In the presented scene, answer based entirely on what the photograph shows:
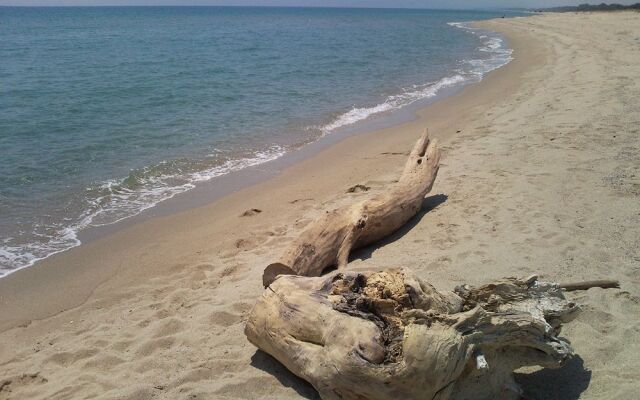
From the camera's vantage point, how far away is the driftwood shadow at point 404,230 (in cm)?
539

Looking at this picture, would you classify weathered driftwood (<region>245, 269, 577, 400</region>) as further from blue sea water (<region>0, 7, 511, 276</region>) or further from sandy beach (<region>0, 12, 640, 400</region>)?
blue sea water (<region>0, 7, 511, 276</region>)

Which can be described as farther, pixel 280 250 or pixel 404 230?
pixel 404 230

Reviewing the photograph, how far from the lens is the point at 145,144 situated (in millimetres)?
10164

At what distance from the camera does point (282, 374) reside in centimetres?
353

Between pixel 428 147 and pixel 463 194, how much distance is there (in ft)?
2.68

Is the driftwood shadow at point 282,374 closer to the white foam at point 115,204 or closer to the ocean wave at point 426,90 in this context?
the white foam at point 115,204

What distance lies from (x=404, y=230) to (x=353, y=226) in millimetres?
938

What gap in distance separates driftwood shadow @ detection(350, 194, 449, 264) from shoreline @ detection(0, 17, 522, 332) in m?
1.44

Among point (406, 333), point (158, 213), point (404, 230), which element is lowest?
point (158, 213)

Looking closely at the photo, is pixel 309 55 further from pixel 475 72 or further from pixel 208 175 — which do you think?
pixel 208 175

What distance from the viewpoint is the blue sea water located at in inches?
294

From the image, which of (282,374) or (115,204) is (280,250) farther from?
(115,204)

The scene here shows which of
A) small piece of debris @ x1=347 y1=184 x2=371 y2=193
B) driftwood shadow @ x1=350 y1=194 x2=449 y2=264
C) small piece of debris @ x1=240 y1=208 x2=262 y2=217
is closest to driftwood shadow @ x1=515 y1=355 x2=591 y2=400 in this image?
driftwood shadow @ x1=350 y1=194 x2=449 y2=264

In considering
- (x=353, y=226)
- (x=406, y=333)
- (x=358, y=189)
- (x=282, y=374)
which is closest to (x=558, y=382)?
(x=406, y=333)
